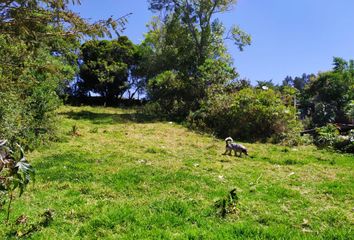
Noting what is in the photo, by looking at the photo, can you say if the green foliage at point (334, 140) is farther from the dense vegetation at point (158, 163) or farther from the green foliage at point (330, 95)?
the green foliage at point (330, 95)

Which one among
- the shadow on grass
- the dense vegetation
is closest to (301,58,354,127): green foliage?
the dense vegetation

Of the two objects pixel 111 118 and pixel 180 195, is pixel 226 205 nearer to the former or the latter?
pixel 180 195

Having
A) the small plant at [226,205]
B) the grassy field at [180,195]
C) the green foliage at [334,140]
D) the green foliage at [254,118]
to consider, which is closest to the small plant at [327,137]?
the green foliage at [334,140]

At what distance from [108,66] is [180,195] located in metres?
23.6

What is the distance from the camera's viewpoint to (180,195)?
5816 mm

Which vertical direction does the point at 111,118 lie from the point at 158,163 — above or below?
above

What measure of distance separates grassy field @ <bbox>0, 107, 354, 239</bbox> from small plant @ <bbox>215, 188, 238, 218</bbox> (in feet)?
0.05

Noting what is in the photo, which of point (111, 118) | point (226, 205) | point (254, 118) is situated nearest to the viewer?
point (226, 205)

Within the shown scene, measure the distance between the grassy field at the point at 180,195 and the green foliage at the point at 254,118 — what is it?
334cm

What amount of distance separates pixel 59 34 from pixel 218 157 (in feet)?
15.3

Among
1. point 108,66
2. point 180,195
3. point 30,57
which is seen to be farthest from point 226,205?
point 108,66

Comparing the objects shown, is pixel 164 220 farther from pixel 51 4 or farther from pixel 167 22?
pixel 167 22

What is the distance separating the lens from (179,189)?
6098 mm

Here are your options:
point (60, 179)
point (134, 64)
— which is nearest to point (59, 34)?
point (60, 179)
